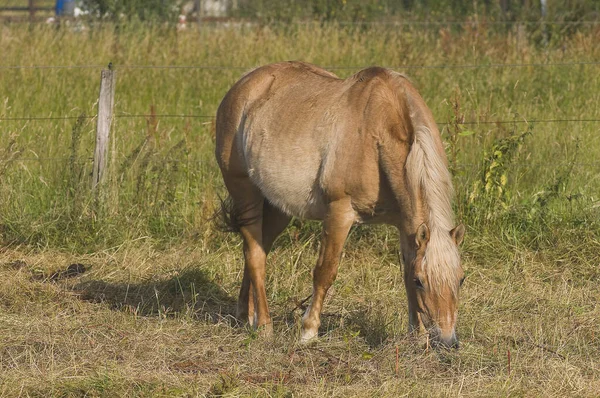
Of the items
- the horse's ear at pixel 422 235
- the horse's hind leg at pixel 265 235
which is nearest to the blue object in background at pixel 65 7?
the horse's hind leg at pixel 265 235

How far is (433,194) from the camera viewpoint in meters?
4.59

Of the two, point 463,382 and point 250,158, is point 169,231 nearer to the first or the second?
point 250,158

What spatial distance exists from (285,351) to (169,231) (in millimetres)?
2445

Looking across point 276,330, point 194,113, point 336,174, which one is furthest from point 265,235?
point 194,113

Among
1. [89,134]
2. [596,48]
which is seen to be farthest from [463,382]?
[596,48]

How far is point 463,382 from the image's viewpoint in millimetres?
4254

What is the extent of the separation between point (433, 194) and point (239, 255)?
2.40m

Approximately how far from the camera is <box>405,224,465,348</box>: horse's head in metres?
4.35

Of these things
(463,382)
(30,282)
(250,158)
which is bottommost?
(30,282)

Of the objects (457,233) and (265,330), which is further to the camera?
(265,330)

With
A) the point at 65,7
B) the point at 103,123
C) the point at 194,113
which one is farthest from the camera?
the point at 65,7

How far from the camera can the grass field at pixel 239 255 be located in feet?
14.5

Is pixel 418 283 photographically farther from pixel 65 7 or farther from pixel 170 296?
pixel 65 7

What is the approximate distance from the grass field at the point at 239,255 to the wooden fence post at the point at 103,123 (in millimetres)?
111
